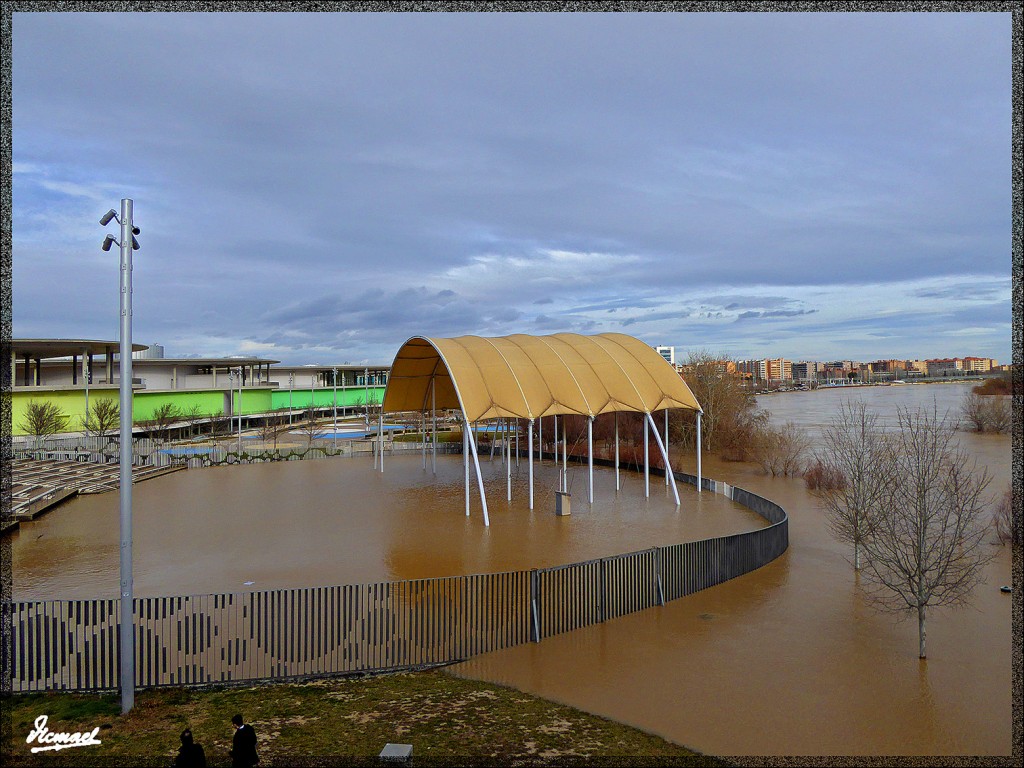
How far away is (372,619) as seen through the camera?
475 inches

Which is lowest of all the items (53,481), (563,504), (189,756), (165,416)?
(563,504)

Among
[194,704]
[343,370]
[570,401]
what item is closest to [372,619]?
[194,704]

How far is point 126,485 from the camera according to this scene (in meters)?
8.81

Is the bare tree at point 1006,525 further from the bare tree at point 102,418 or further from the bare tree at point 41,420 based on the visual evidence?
the bare tree at point 41,420

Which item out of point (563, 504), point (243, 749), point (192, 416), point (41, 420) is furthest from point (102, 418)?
point (243, 749)

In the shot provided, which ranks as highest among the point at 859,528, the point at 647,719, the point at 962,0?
the point at 962,0

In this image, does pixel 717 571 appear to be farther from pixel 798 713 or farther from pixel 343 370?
pixel 343 370

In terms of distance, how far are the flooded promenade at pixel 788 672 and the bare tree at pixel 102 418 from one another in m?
41.9

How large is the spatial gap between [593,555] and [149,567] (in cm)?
1146

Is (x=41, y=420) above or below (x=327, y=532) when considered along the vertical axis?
above

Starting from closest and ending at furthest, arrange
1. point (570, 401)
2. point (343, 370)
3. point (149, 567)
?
point (149, 567) < point (570, 401) < point (343, 370)

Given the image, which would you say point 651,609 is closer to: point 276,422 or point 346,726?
point 346,726

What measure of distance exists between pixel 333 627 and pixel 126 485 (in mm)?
4172

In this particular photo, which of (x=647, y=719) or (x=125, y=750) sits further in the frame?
(x=647, y=719)
